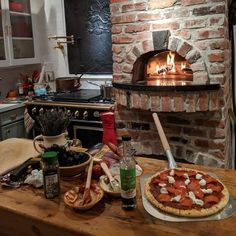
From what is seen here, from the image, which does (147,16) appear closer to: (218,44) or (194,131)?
(218,44)

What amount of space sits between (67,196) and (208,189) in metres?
0.57

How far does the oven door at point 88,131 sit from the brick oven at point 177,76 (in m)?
0.34

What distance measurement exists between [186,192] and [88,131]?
6.46 feet

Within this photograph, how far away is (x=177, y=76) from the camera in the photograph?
8.64ft

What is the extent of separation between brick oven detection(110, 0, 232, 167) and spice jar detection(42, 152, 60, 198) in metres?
1.31

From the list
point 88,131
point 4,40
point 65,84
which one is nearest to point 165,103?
point 88,131

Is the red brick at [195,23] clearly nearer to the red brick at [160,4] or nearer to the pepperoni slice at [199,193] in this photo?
the red brick at [160,4]

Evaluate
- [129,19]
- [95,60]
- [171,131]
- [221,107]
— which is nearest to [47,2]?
[95,60]

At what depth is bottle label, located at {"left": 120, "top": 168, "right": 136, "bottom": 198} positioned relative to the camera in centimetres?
111

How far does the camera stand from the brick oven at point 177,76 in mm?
2227

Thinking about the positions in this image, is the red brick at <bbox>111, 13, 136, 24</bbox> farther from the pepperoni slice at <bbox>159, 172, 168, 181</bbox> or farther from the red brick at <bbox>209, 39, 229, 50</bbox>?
the pepperoni slice at <bbox>159, 172, 168, 181</bbox>

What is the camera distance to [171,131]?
2.60 metres

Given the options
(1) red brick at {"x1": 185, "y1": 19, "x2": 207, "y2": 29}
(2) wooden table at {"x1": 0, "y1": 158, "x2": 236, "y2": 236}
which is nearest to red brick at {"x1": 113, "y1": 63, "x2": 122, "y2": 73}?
(1) red brick at {"x1": 185, "y1": 19, "x2": 207, "y2": 29}

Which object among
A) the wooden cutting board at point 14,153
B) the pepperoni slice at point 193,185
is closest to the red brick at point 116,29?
the wooden cutting board at point 14,153
